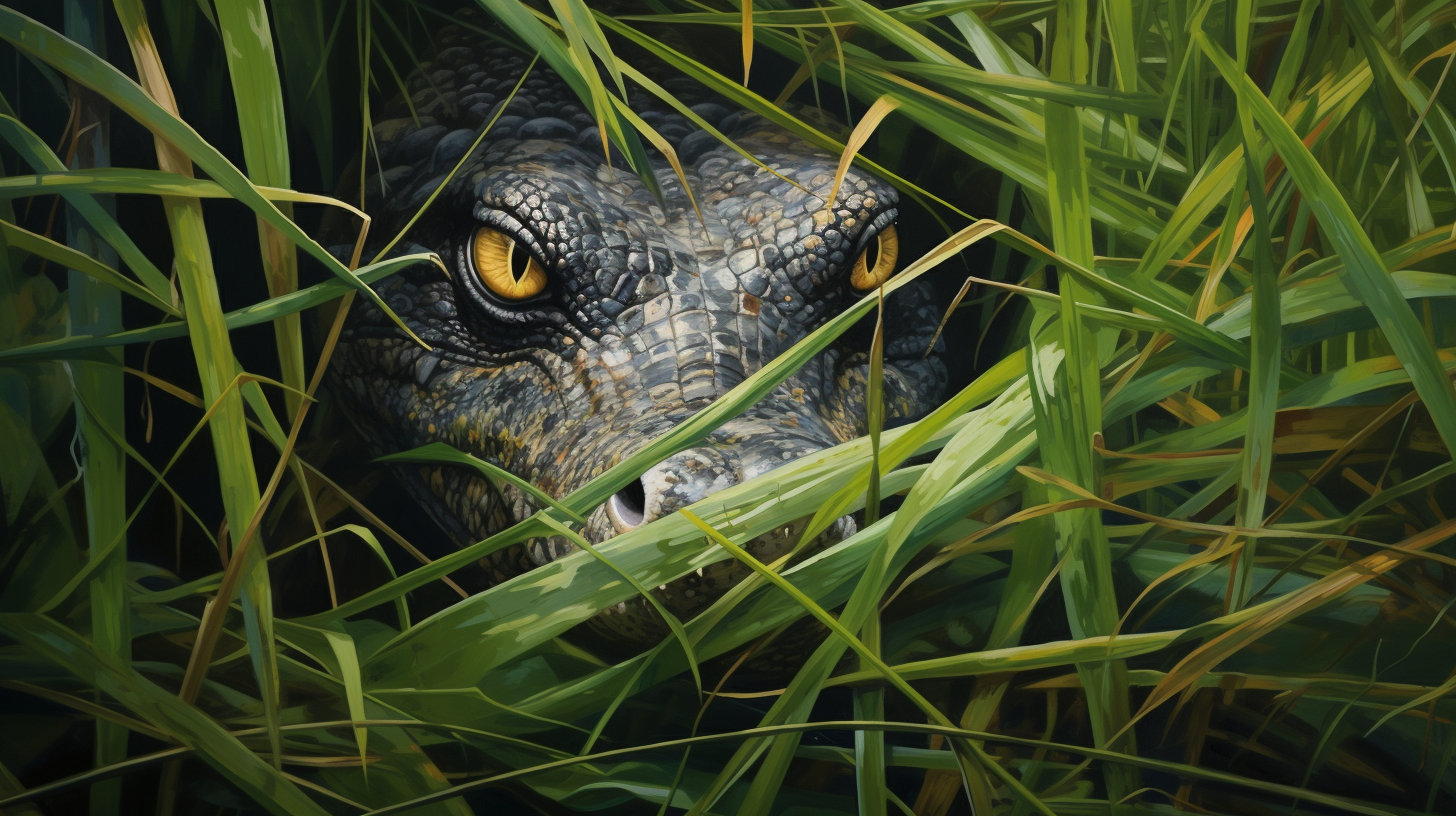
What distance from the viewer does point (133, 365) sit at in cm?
74

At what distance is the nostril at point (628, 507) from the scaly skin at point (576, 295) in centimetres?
7

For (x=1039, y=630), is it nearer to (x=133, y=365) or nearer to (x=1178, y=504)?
(x=1178, y=504)

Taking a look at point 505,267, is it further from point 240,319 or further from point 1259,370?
point 1259,370

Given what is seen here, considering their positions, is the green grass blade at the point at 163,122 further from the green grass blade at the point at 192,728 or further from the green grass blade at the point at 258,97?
the green grass blade at the point at 192,728

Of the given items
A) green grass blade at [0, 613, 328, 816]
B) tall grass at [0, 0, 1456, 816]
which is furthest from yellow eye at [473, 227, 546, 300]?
green grass blade at [0, 613, 328, 816]

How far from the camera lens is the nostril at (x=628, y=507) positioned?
77 cm

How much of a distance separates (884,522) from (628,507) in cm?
21

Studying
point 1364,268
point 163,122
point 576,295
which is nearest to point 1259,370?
point 1364,268

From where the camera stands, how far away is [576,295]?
1.03 metres

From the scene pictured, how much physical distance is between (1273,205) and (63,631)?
3.14ft

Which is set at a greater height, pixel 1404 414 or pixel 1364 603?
pixel 1404 414

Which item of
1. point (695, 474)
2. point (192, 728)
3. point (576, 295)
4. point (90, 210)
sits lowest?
point (192, 728)

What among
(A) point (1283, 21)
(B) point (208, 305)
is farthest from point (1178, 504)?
(B) point (208, 305)

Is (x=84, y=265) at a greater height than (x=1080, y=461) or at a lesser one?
greater
